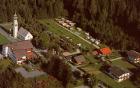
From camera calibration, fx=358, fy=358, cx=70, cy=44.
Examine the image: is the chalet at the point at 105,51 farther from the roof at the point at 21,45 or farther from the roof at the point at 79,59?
the roof at the point at 21,45

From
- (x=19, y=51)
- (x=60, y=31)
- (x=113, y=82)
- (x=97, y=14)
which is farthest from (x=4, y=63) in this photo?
(x=97, y=14)

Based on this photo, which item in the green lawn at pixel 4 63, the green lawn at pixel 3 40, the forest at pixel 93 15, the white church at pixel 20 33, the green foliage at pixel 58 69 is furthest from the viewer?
the forest at pixel 93 15

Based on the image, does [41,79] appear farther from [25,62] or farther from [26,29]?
[26,29]

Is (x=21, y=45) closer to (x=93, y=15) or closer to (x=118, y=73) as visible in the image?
(x=118, y=73)

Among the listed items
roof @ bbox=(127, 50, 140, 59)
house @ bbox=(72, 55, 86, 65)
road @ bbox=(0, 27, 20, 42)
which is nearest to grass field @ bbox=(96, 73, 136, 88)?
house @ bbox=(72, 55, 86, 65)

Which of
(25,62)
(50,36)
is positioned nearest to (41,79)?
(25,62)

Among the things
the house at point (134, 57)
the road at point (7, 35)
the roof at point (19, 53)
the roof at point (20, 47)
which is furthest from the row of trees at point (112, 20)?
the roof at point (19, 53)
